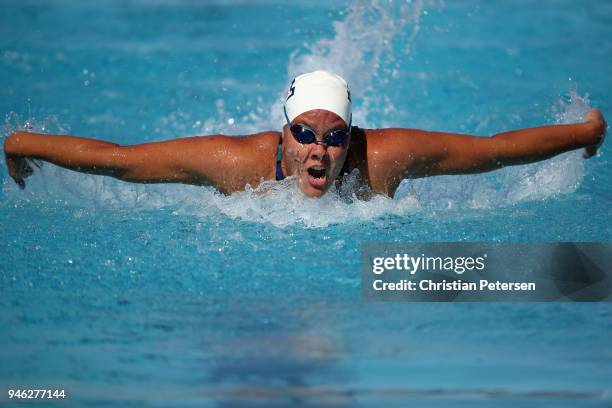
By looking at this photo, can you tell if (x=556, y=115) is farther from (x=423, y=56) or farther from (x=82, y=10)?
(x=82, y=10)

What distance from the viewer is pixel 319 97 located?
3240 mm

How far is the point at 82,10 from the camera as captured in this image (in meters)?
6.07

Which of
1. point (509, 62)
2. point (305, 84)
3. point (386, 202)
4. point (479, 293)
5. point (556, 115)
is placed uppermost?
point (509, 62)

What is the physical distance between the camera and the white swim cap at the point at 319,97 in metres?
3.22

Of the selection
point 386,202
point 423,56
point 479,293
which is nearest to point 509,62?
point 423,56

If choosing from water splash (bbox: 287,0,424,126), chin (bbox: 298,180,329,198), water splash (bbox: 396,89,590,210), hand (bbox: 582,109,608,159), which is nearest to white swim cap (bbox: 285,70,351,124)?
chin (bbox: 298,180,329,198)

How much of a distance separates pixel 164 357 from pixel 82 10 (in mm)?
3995

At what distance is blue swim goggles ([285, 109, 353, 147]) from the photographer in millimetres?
3166

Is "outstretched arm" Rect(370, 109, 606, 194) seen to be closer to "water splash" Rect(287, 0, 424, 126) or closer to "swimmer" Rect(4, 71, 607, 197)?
"swimmer" Rect(4, 71, 607, 197)

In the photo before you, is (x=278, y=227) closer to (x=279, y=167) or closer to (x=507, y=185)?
(x=279, y=167)

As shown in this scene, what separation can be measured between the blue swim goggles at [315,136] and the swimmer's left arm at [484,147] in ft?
0.69

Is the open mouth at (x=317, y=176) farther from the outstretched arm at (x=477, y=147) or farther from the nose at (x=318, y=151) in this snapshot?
the outstretched arm at (x=477, y=147)

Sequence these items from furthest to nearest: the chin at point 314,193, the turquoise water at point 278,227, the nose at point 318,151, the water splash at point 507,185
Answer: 1. the water splash at point 507,185
2. the chin at point 314,193
3. the nose at point 318,151
4. the turquoise water at point 278,227

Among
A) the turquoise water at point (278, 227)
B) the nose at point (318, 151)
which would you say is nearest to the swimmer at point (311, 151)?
the nose at point (318, 151)
